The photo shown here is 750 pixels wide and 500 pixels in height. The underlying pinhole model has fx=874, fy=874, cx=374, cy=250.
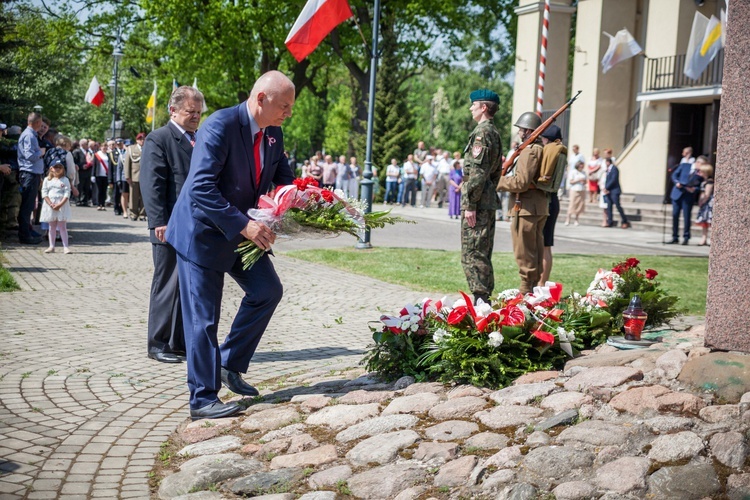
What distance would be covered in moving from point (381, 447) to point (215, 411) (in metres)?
1.32

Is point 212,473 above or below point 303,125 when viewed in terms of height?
below

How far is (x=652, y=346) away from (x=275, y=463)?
284cm

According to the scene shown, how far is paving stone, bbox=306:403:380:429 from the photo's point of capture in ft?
16.7

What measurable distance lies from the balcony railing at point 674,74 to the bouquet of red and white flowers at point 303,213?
2386cm

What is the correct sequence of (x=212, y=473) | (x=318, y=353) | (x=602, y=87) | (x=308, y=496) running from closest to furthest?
1. (x=308, y=496)
2. (x=212, y=473)
3. (x=318, y=353)
4. (x=602, y=87)

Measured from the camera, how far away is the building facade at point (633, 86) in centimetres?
2747

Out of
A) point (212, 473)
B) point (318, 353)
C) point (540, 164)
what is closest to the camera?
point (212, 473)

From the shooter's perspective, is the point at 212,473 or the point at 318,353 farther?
the point at 318,353

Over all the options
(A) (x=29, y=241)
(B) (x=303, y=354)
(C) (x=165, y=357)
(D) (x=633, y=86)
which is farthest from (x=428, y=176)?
(C) (x=165, y=357)

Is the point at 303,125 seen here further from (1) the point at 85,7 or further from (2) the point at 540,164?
(2) the point at 540,164

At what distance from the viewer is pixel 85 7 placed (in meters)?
42.0

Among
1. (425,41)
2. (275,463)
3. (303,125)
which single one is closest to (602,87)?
(425,41)

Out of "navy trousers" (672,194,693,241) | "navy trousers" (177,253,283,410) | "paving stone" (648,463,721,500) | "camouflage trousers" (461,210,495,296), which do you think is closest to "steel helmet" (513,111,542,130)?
"camouflage trousers" (461,210,495,296)

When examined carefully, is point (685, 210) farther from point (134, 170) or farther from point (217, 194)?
point (217, 194)
